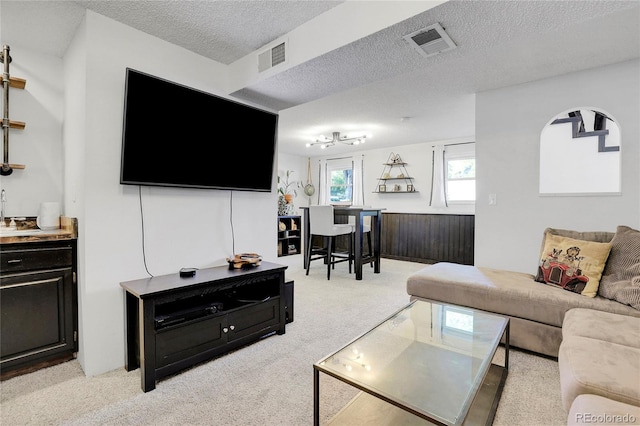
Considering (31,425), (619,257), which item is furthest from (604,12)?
(31,425)

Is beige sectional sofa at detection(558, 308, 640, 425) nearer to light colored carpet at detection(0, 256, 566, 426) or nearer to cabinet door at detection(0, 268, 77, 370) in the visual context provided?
light colored carpet at detection(0, 256, 566, 426)

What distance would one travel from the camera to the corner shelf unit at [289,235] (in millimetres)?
6277

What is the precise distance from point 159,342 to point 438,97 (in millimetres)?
3574

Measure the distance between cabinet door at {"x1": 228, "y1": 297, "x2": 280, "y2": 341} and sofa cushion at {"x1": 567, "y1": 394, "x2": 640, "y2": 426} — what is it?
1841 mm

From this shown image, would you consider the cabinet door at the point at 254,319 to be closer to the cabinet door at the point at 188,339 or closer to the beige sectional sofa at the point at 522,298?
the cabinet door at the point at 188,339

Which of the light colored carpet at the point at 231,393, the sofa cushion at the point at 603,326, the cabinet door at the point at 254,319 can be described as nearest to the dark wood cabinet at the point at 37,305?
the light colored carpet at the point at 231,393

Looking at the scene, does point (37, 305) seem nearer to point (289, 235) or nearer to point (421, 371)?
point (421, 371)

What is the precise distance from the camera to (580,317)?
5.83ft

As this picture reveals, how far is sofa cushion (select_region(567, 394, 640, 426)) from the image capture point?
959 mm

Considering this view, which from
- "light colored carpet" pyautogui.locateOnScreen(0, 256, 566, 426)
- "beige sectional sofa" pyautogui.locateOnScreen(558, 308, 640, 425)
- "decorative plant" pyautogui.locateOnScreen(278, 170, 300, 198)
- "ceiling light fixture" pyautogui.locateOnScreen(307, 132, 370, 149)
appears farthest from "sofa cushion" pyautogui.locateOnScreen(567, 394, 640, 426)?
"decorative plant" pyautogui.locateOnScreen(278, 170, 300, 198)

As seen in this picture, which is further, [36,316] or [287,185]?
[287,185]

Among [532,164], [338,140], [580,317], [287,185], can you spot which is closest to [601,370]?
[580,317]

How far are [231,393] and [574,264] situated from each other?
2.56 meters

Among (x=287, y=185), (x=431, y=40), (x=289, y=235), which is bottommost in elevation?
(x=289, y=235)
